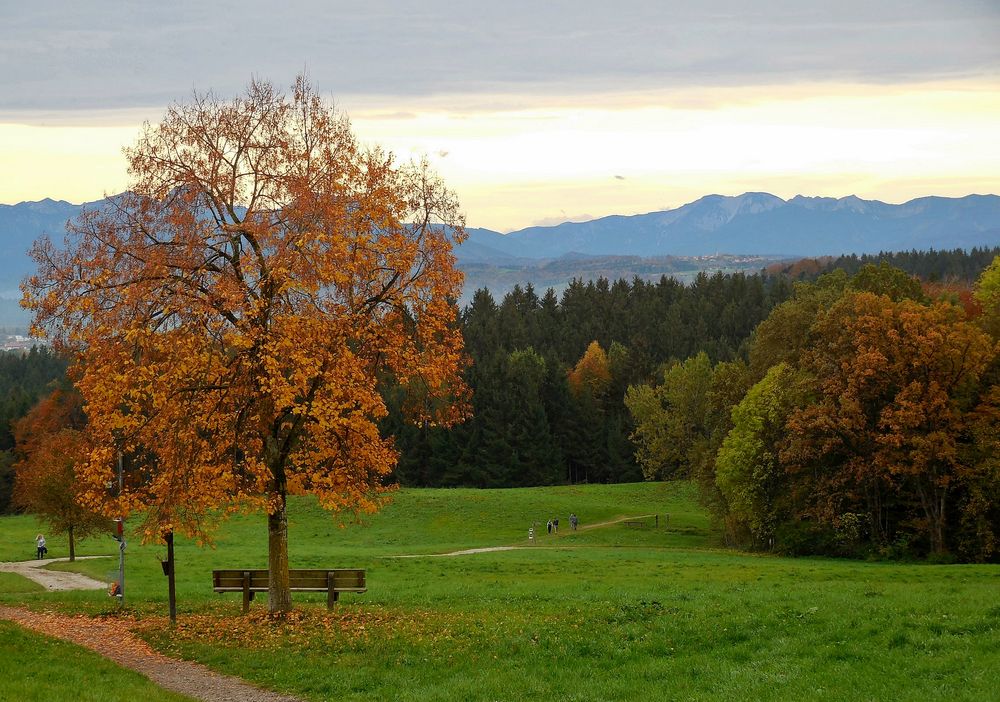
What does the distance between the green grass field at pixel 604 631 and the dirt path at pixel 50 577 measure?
1.49 m

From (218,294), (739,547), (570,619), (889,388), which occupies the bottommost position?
(739,547)

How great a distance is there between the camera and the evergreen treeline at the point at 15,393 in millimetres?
106938

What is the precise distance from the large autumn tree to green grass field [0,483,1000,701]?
11.2 feet

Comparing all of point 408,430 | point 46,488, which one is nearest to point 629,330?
point 408,430

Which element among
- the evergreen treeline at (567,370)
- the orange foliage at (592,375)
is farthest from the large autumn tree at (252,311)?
the orange foliage at (592,375)

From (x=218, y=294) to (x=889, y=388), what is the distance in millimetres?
38922

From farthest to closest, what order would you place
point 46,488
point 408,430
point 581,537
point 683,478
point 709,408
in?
1. point 408,430
2. point 683,478
3. point 709,408
4. point 581,537
5. point 46,488

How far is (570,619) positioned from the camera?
23.6m

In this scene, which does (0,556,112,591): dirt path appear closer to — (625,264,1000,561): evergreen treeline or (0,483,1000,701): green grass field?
(0,483,1000,701): green grass field

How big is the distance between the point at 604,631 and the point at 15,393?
417 ft

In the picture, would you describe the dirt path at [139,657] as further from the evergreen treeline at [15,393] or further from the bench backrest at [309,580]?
the evergreen treeline at [15,393]

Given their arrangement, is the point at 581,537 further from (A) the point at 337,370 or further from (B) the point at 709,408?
(A) the point at 337,370

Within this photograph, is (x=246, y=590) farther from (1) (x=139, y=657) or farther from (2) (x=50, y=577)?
(2) (x=50, y=577)

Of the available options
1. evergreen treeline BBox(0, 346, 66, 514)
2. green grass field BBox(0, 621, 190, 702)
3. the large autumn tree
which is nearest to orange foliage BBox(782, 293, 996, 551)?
the large autumn tree
